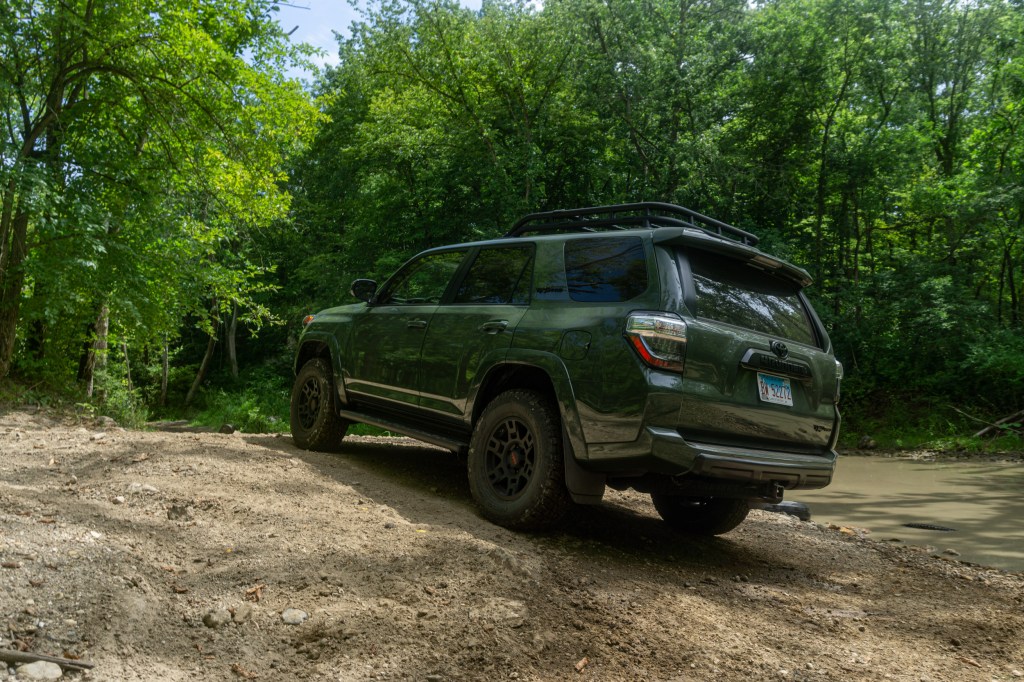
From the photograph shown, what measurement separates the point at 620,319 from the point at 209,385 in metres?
33.2

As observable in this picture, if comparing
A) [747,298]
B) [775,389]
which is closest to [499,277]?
[747,298]

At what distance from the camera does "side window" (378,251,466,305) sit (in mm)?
5605

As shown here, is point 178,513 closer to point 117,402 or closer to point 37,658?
point 37,658

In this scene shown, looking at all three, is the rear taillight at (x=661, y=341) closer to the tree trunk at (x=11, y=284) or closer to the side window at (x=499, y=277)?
the side window at (x=499, y=277)

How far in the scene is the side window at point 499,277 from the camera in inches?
191

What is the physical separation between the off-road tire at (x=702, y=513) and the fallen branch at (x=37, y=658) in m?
3.69

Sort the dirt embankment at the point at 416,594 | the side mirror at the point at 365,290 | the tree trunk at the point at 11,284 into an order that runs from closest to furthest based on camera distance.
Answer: the dirt embankment at the point at 416,594 → the side mirror at the point at 365,290 → the tree trunk at the point at 11,284

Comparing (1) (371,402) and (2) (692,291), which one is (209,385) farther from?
(2) (692,291)

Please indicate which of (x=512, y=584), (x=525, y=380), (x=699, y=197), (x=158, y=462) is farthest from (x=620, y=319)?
(x=699, y=197)

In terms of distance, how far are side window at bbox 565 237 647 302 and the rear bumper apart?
880mm

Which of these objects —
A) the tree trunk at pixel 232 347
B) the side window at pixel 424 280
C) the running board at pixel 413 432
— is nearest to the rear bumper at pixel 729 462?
the running board at pixel 413 432

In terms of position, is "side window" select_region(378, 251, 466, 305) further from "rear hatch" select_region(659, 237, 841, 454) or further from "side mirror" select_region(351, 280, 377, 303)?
"rear hatch" select_region(659, 237, 841, 454)

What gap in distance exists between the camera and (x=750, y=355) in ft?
13.0

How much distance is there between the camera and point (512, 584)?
3.37 m
